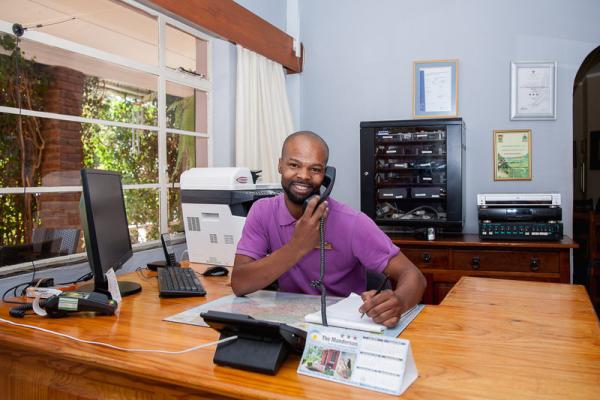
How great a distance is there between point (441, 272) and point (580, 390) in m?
2.37

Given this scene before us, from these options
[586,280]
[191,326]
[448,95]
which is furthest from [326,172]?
[586,280]

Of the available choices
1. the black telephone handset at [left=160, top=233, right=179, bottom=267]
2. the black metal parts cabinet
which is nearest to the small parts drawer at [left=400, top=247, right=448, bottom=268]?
the black metal parts cabinet

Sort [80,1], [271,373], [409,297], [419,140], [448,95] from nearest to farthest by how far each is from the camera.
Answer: [271,373] → [409,297] → [80,1] → [419,140] → [448,95]

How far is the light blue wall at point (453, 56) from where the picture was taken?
363 centimetres

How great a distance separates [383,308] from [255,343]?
37 cm

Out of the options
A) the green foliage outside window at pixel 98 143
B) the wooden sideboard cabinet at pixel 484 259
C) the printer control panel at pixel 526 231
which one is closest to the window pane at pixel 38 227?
the green foliage outside window at pixel 98 143

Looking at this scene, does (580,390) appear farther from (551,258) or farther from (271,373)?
(551,258)

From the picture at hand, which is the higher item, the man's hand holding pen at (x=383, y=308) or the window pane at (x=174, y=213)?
the window pane at (x=174, y=213)

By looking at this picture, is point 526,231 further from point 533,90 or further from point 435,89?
point 435,89

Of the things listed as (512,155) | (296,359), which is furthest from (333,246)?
(512,155)

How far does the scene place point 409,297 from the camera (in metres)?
1.48

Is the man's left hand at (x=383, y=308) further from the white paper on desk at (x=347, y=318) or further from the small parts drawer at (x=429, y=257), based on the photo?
the small parts drawer at (x=429, y=257)

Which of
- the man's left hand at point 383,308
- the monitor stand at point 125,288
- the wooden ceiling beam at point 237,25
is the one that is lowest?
the monitor stand at point 125,288

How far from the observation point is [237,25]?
3396 mm
